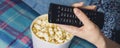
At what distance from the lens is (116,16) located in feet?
2.72

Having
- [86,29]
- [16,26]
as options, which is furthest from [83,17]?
[16,26]

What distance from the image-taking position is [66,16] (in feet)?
2.04

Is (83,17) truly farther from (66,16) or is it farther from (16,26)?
(16,26)

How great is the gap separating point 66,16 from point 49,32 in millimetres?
74

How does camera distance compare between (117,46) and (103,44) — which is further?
(117,46)

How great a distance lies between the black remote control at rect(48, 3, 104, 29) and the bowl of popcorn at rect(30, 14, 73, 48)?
54mm

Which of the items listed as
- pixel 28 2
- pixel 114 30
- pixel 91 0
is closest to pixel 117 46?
pixel 114 30

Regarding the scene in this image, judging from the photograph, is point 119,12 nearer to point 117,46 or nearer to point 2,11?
point 117,46

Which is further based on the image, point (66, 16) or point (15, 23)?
point (15, 23)

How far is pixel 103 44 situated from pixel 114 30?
197 millimetres

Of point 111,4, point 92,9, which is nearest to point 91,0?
point 111,4

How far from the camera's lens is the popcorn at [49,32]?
2.10 ft

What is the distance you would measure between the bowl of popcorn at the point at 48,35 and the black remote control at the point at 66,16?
54mm

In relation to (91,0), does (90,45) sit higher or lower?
lower
